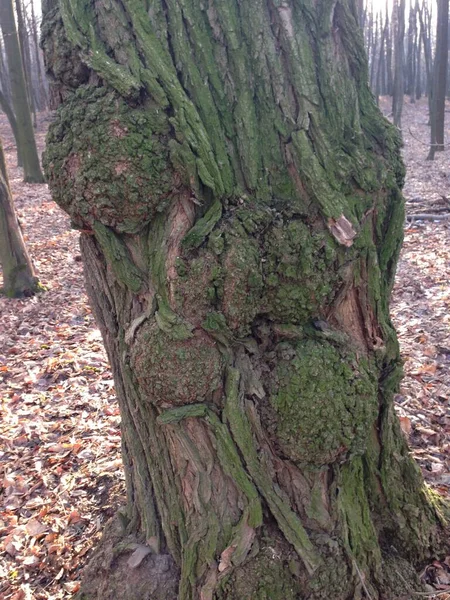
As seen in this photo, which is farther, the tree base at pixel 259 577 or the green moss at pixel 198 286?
the tree base at pixel 259 577

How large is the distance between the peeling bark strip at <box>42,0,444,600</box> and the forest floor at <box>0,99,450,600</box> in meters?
0.95

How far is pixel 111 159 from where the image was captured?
1.63 meters

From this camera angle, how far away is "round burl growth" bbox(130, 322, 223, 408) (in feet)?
5.69

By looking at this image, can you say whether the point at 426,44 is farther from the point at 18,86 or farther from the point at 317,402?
the point at 317,402

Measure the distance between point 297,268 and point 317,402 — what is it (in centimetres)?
51

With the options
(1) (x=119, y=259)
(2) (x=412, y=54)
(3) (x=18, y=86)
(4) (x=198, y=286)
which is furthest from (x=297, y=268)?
(2) (x=412, y=54)

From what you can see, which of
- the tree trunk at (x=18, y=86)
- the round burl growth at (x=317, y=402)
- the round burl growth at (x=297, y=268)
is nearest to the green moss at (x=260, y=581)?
the round burl growth at (x=317, y=402)

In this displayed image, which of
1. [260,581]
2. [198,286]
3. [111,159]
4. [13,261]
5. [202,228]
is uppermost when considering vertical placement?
[111,159]

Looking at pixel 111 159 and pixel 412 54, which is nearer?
pixel 111 159

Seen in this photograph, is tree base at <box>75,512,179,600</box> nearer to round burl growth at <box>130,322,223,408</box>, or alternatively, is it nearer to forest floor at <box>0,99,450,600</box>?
forest floor at <box>0,99,450,600</box>

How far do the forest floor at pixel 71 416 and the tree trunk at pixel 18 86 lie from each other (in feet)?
20.4

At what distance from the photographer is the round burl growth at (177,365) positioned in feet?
5.69

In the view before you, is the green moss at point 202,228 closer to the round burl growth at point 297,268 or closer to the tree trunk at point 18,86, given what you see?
the round burl growth at point 297,268

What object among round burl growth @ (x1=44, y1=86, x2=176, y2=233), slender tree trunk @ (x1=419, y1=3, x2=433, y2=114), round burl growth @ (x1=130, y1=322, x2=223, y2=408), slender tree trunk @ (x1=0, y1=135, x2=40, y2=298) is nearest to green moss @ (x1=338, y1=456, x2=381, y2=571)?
round burl growth @ (x1=130, y1=322, x2=223, y2=408)
